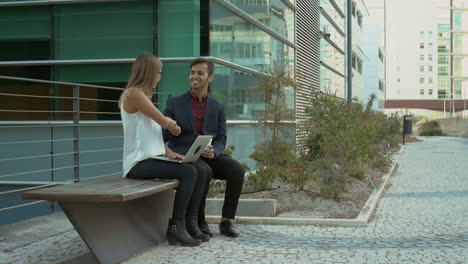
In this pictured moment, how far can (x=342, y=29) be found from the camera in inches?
1384

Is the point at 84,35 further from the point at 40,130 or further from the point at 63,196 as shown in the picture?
the point at 63,196

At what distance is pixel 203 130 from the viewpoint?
595cm

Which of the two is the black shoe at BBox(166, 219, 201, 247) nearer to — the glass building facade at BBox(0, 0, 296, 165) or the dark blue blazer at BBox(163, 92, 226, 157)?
the dark blue blazer at BBox(163, 92, 226, 157)

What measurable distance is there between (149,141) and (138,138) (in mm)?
95

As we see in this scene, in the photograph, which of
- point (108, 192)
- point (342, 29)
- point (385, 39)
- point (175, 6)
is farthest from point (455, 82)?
point (108, 192)

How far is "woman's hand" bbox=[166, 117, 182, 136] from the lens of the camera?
17.6 ft

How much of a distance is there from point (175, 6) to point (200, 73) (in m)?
6.21

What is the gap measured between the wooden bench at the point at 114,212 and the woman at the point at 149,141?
4.2 inches

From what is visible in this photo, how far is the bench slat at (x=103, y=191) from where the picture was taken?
4.25 m

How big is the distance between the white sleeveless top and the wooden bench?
0.22 m

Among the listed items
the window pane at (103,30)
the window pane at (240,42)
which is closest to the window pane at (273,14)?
the window pane at (240,42)

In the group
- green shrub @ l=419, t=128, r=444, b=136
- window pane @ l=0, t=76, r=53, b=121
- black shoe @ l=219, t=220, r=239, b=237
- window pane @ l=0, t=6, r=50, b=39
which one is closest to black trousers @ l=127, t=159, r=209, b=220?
black shoe @ l=219, t=220, r=239, b=237

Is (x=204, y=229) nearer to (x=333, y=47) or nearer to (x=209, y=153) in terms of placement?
(x=209, y=153)

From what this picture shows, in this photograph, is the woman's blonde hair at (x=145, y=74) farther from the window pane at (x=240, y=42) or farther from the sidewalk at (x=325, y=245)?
the window pane at (x=240, y=42)
